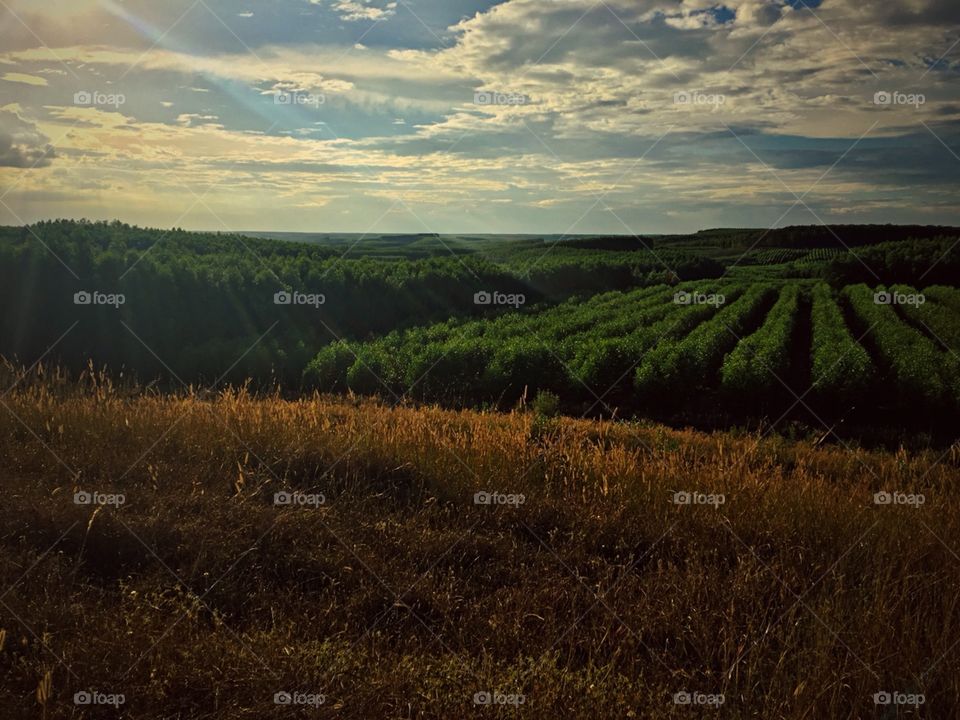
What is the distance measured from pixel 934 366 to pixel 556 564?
70.5ft

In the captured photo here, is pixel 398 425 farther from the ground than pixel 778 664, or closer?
farther from the ground

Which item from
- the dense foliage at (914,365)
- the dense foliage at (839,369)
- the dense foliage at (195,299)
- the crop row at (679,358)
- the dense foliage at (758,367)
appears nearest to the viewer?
the dense foliage at (914,365)

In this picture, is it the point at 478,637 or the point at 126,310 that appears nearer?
the point at 478,637

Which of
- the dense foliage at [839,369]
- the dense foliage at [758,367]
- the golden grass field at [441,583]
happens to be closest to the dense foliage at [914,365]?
the dense foliage at [839,369]

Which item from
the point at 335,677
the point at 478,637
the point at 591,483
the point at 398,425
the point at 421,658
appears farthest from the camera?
the point at 398,425

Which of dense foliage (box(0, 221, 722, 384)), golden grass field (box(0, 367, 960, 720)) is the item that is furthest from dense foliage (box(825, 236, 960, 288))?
golden grass field (box(0, 367, 960, 720))

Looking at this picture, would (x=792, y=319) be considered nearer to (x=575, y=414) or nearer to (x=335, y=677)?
(x=575, y=414)

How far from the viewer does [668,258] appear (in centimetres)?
5794

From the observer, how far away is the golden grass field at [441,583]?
3.27 metres

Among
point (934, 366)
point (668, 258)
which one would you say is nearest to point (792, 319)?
point (934, 366)

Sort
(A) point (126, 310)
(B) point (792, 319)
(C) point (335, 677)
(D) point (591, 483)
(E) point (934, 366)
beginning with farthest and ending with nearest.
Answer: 1. (B) point (792, 319)
2. (A) point (126, 310)
3. (E) point (934, 366)
4. (D) point (591, 483)
5. (C) point (335, 677)

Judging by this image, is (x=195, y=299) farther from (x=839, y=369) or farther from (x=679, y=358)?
(x=839, y=369)

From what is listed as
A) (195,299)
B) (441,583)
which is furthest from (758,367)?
(195,299)

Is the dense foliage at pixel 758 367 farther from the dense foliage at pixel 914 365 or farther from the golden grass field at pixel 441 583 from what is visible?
the golden grass field at pixel 441 583
